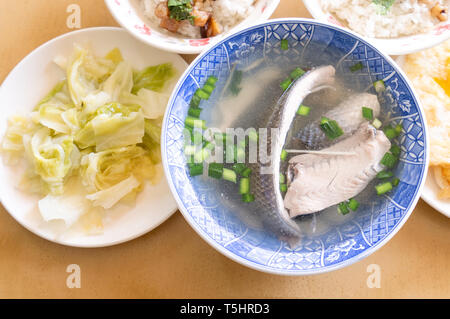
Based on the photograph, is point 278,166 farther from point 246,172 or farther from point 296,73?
point 296,73

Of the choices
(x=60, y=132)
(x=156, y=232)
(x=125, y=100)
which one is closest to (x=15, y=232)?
(x=60, y=132)

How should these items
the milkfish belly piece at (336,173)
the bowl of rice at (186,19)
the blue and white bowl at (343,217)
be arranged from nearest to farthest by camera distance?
the blue and white bowl at (343,217) < the milkfish belly piece at (336,173) < the bowl of rice at (186,19)

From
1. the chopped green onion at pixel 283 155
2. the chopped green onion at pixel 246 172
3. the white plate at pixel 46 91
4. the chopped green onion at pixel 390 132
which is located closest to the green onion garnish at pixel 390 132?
the chopped green onion at pixel 390 132

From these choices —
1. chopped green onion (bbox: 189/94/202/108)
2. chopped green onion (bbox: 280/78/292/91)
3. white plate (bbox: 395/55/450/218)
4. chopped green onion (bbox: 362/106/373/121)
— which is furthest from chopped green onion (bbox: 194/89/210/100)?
white plate (bbox: 395/55/450/218)

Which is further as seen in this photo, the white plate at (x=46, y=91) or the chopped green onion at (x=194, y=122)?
the white plate at (x=46, y=91)

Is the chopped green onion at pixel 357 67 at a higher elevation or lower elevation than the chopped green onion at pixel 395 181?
higher

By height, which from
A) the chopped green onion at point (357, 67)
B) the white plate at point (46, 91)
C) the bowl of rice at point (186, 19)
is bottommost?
the white plate at point (46, 91)

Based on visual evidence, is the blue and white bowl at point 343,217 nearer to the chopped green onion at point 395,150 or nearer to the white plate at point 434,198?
the chopped green onion at point 395,150

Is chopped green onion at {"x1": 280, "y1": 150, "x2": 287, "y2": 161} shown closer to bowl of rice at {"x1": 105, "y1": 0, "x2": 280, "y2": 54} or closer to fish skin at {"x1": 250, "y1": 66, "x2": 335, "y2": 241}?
fish skin at {"x1": 250, "y1": 66, "x2": 335, "y2": 241}

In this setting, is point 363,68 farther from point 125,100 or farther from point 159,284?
point 159,284
